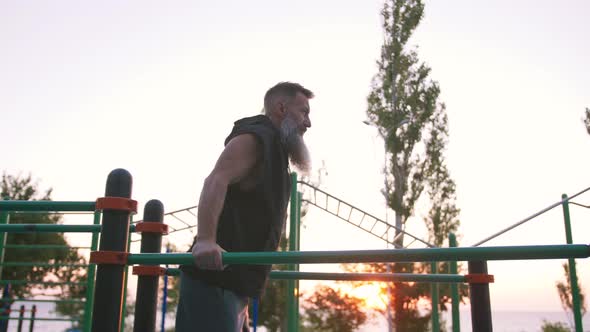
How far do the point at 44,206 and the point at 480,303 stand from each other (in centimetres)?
258

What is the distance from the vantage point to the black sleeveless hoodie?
2084 mm

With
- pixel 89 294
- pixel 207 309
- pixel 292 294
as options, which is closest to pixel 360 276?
pixel 207 309

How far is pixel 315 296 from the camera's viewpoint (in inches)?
1071

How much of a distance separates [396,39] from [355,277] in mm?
20412

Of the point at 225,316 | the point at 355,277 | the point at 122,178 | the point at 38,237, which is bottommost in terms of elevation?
the point at 225,316

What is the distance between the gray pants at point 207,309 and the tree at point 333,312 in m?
25.7

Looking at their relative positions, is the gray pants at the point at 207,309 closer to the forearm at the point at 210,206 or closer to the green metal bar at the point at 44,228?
the forearm at the point at 210,206

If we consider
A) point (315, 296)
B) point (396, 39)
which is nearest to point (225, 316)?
point (396, 39)

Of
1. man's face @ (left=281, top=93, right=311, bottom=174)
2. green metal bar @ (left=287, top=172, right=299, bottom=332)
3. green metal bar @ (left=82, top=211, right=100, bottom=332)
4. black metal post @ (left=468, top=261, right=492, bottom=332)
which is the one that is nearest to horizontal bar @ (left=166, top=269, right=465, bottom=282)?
black metal post @ (left=468, top=261, right=492, bottom=332)

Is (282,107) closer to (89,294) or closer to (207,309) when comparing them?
(207,309)

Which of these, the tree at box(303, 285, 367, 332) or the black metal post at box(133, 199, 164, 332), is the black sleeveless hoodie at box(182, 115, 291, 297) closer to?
the black metal post at box(133, 199, 164, 332)

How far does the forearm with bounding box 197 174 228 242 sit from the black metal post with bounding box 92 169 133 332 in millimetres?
372

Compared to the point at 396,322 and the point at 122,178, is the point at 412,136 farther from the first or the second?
the point at 122,178

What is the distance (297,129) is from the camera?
7.68 feet
